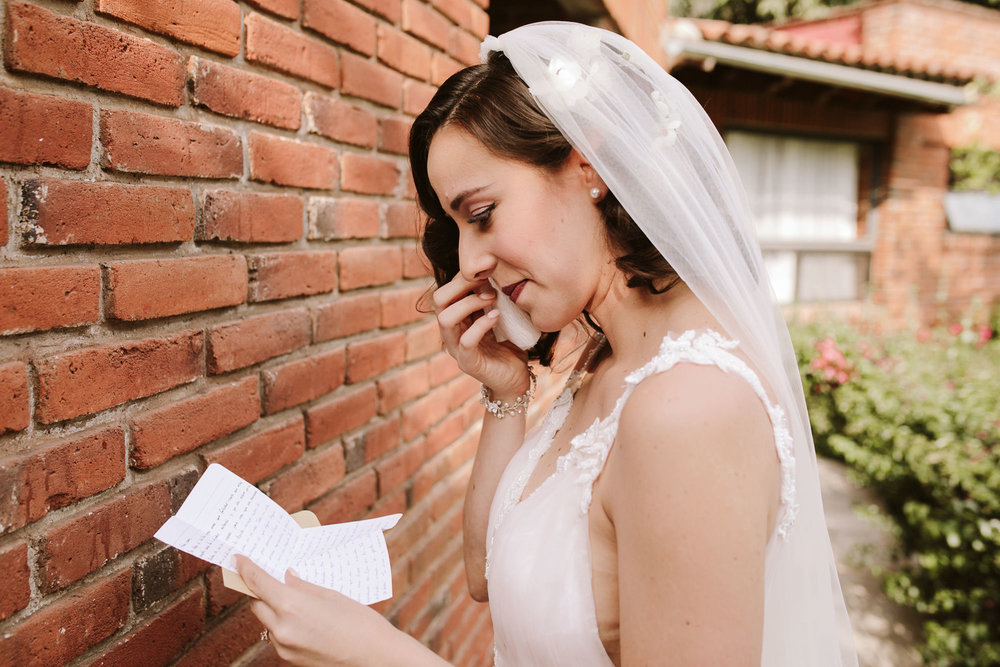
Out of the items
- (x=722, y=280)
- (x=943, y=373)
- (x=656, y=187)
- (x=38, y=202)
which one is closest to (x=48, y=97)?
(x=38, y=202)

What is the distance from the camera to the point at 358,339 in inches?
72.3

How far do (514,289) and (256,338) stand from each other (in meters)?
0.53

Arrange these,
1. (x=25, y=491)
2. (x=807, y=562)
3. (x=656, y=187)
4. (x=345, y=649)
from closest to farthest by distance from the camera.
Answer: (x=25, y=491), (x=345, y=649), (x=656, y=187), (x=807, y=562)

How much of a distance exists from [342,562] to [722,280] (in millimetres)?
852

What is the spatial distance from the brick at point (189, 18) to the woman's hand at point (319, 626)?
2.75 ft

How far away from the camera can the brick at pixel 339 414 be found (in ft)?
5.36

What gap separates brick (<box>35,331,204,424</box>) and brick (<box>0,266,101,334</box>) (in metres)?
0.05

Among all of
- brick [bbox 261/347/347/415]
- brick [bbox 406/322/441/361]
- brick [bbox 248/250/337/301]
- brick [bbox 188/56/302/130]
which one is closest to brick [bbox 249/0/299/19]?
brick [bbox 188/56/302/130]

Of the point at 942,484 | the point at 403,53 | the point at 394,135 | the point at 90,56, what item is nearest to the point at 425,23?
the point at 403,53

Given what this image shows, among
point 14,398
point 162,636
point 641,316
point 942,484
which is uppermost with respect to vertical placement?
point 641,316

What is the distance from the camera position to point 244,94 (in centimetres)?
136

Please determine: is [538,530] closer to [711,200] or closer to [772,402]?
[772,402]

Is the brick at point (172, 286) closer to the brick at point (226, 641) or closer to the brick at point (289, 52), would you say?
the brick at point (289, 52)

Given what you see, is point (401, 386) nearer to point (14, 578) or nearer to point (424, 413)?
point (424, 413)
